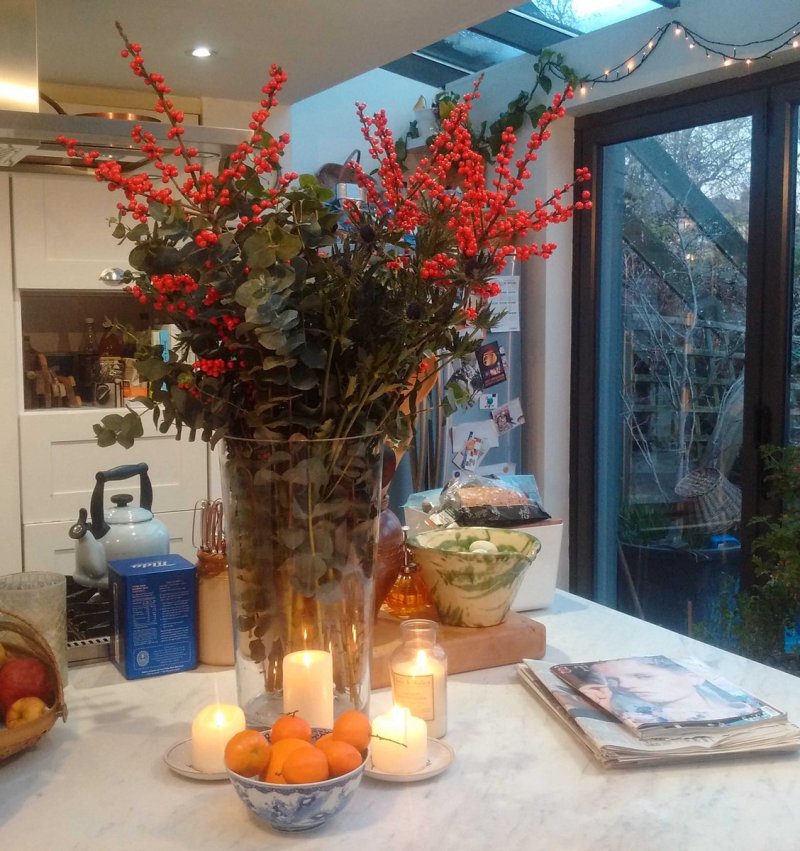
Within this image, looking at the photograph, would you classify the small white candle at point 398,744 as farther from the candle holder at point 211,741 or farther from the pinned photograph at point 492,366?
the pinned photograph at point 492,366

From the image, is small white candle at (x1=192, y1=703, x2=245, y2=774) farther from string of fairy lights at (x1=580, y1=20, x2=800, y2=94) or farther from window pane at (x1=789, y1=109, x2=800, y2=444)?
string of fairy lights at (x1=580, y1=20, x2=800, y2=94)

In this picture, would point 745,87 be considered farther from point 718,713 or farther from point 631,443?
point 718,713

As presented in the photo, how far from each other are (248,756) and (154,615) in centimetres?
48

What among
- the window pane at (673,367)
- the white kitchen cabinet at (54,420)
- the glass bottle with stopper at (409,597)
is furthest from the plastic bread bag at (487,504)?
the window pane at (673,367)

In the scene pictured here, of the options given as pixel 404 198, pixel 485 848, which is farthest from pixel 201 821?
pixel 404 198

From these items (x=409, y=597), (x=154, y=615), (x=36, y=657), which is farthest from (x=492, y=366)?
(x=36, y=657)

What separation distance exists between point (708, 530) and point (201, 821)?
272cm

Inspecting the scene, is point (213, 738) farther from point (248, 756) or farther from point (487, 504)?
point (487, 504)

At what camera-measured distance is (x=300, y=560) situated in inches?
40.5

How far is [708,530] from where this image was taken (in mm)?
3328

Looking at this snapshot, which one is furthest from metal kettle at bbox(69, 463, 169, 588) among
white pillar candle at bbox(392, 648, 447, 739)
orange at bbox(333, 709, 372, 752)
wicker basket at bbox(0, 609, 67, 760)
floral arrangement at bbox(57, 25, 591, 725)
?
orange at bbox(333, 709, 372, 752)

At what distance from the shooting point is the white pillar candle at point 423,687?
1.11 metres

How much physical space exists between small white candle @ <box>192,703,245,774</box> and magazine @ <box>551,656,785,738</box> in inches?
17.6

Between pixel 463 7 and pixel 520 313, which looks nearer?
pixel 463 7
